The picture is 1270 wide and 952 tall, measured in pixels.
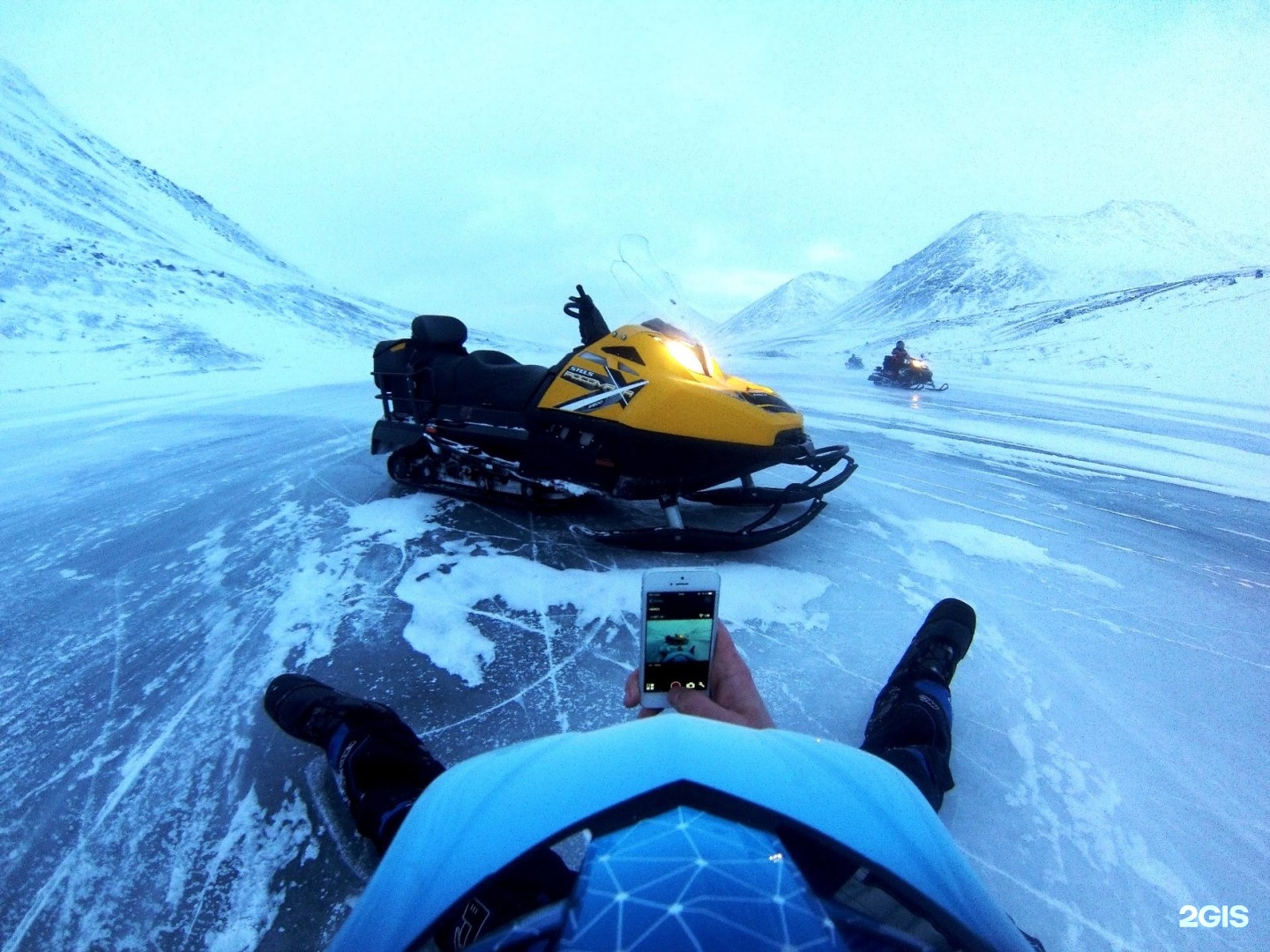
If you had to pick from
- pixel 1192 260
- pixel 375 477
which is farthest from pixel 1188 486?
pixel 1192 260

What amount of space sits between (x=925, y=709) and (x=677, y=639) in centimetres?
73

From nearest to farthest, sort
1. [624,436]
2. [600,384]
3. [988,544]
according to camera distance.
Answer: [624,436]
[600,384]
[988,544]

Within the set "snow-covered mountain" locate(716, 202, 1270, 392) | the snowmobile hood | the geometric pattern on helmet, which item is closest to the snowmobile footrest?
the snowmobile hood

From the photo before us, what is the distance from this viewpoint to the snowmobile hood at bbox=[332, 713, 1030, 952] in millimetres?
594

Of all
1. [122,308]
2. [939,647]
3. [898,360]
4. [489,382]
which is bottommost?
[939,647]

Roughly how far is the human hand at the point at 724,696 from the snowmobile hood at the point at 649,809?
0.69 m

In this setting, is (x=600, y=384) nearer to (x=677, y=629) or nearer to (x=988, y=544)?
(x=677, y=629)

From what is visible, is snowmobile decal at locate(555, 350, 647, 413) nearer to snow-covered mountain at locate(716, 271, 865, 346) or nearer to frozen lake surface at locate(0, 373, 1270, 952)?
frozen lake surface at locate(0, 373, 1270, 952)

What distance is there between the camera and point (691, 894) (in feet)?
1.79

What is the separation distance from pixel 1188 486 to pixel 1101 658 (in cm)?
342

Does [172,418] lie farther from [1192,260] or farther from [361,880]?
[1192,260]

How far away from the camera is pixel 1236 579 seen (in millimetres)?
2883

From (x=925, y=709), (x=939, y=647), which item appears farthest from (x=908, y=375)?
(x=925, y=709)
